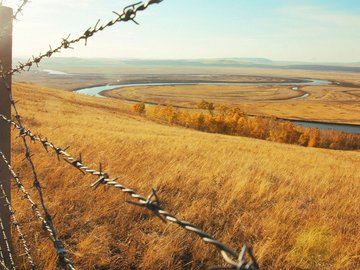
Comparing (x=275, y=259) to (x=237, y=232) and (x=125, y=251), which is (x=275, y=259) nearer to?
(x=237, y=232)

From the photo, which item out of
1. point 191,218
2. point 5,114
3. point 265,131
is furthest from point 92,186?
point 265,131

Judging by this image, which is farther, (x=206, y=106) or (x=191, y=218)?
(x=206, y=106)

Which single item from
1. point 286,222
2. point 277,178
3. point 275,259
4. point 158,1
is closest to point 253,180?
point 277,178

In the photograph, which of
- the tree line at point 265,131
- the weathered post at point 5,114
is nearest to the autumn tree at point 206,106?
the tree line at point 265,131

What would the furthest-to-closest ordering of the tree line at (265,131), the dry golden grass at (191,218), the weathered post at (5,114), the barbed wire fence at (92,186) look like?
1. the tree line at (265,131)
2. the dry golden grass at (191,218)
3. the weathered post at (5,114)
4. the barbed wire fence at (92,186)

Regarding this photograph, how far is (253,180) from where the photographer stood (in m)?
6.28

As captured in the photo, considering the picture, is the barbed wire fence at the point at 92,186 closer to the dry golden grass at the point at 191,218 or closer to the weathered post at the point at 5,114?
the weathered post at the point at 5,114

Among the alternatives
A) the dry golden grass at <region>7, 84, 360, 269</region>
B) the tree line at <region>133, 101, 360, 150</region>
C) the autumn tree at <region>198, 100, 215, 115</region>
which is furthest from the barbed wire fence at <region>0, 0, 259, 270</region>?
the autumn tree at <region>198, 100, 215, 115</region>

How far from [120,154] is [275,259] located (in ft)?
15.6

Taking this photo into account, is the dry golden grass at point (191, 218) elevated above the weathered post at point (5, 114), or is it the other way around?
the weathered post at point (5, 114)

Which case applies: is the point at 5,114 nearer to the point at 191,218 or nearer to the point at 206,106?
the point at 191,218

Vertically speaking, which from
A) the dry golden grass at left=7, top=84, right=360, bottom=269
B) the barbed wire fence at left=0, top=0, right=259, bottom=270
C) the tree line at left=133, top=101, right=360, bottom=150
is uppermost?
the barbed wire fence at left=0, top=0, right=259, bottom=270

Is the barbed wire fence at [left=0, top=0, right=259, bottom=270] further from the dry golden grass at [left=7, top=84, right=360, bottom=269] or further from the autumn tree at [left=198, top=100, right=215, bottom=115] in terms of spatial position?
the autumn tree at [left=198, top=100, right=215, bottom=115]

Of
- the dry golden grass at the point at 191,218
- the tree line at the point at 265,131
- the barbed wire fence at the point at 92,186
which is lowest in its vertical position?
the tree line at the point at 265,131
